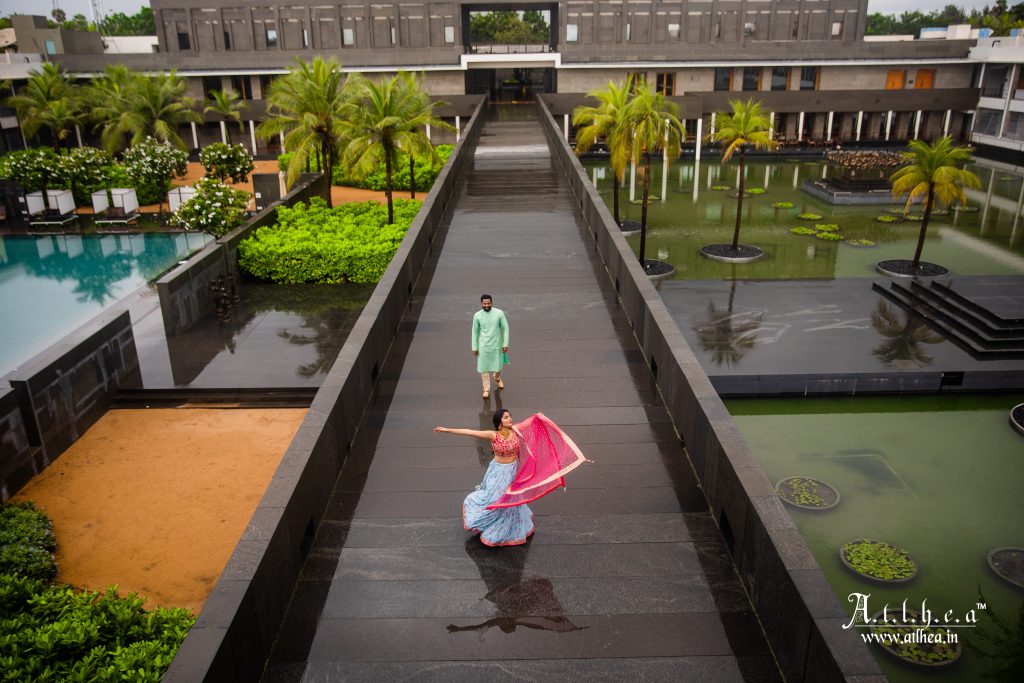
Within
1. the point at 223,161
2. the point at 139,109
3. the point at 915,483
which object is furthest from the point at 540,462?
the point at 139,109

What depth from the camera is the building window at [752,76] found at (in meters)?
51.7

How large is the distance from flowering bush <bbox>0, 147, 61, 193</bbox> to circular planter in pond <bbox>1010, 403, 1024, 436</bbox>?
34.4 meters

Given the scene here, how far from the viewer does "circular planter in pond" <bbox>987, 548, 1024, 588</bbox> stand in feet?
35.5

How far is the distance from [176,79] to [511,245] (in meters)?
37.2

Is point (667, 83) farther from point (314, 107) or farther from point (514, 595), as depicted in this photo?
point (514, 595)

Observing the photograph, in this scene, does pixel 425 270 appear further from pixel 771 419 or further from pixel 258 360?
pixel 771 419

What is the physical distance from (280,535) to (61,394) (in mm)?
10363

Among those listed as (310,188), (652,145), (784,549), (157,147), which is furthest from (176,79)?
(784,549)

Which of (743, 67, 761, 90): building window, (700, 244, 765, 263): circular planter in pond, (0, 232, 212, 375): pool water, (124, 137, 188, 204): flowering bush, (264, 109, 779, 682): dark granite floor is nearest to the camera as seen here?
(264, 109, 779, 682): dark granite floor

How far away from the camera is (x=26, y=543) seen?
35.5 feet

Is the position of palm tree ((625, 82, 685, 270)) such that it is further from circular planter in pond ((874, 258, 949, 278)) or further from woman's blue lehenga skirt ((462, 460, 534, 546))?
woman's blue lehenga skirt ((462, 460, 534, 546))

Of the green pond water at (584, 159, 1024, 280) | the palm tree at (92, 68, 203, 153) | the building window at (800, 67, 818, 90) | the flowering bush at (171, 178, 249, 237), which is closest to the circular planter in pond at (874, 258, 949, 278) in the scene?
the green pond water at (584, 159, 1024, 280)

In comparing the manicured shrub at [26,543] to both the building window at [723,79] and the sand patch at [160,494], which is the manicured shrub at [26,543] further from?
the building window at [723,79]

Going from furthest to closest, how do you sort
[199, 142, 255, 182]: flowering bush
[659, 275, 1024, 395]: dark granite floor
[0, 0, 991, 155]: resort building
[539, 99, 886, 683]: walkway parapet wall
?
[0, 0, 991, 155]: resort building, [199, 142, 255, 182]: flowering bush, [659, 275, 1024, 395]: dark granite floor, [539, 99, 886, 683]: walkway parapet wall
